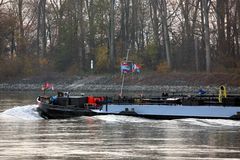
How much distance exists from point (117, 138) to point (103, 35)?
68436 millimetres

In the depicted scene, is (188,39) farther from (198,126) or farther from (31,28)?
(198,126)

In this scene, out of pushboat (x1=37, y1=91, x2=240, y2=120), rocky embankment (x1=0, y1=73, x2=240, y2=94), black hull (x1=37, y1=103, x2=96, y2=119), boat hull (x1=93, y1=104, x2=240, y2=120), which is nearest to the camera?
boat hull (x1=93, y1=104, x2=240, y2=120)

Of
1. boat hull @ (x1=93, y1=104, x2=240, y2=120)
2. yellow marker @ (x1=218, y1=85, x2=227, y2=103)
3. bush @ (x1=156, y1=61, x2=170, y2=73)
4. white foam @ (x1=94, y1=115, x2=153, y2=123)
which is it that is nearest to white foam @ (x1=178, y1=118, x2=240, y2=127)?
boat hull @ (x1=93, y1=104, x2=240, y2=120)

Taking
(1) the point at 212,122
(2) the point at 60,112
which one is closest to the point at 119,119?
(2) the point at 60,112

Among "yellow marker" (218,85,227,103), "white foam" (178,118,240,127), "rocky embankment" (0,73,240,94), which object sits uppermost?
"rocky embankment" (0,73,240,94)

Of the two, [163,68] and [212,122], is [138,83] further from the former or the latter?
[212,122]

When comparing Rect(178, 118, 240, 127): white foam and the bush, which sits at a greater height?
the bush

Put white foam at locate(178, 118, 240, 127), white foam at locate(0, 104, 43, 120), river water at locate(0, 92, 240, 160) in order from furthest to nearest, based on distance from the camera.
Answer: white foam at locate(0, 104, 43, 120)
white foam at locate(178, 118, 240, 127)
river water at locate(0, 92, 240, 160)

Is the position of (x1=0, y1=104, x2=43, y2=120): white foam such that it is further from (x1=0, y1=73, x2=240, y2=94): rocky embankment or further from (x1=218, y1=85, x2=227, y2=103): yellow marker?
(x1=0, y1=73, x2=240, y2=94): rocky embankment

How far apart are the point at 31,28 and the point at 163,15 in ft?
86.2

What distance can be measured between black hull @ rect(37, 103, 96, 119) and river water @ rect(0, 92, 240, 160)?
3.68ft

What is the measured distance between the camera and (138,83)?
8056cm

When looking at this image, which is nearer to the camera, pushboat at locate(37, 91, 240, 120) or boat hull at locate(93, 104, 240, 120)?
boat hull at locate(93, 104, 240, 120)

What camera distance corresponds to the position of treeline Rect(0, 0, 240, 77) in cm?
8862
